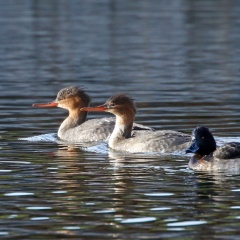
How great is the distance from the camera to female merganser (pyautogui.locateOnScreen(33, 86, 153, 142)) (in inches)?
852

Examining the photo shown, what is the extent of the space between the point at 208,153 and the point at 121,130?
10.9 ft

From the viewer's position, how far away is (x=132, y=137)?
20.3 metres

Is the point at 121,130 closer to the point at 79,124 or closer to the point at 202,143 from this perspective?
the point at 79,124

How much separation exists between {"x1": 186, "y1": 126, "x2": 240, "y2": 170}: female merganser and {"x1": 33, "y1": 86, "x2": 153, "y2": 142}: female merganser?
352 cm

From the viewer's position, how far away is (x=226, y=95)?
26969 millimetres

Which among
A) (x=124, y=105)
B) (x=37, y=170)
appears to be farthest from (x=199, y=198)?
(x=124, y=105)

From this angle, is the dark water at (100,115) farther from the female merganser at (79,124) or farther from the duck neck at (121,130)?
the female merganser at (79,124)

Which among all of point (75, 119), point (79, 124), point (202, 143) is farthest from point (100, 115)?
point (202, 143)

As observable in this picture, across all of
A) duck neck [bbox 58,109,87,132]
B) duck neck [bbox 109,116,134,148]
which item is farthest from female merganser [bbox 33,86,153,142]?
duck neck [bbox 109,116,134,148]

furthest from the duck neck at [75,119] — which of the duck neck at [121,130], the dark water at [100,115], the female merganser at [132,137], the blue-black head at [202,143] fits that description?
the blue-black head at [202,143]

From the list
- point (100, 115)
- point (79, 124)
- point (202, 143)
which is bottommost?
point (100, 115)

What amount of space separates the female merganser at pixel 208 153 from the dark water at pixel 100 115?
0.25 metres

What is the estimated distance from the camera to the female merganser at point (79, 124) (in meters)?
21.6

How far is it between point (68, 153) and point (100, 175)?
2.97 m
